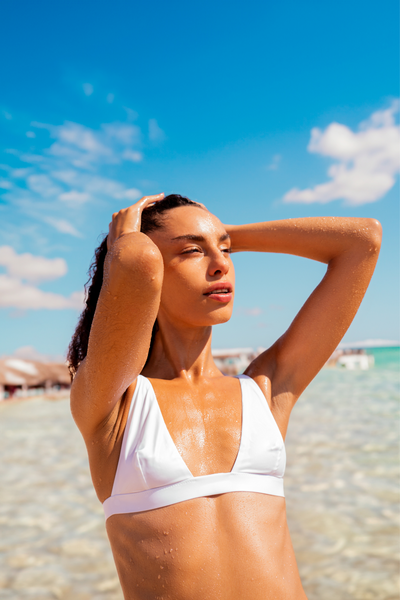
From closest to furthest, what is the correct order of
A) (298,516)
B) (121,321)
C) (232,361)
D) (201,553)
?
(121,321) → (201,553) → (298,516) → (232,361)

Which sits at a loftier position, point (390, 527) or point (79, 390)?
point (79, 390)

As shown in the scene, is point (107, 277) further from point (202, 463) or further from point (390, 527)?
point (390, 527)

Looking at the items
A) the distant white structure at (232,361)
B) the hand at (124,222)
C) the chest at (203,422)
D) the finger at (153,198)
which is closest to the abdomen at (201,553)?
the chest at (203,422)

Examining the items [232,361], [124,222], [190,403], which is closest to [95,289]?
[124,222]

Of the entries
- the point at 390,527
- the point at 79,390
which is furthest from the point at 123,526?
the point at 390,527

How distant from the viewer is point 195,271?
5.74 ft

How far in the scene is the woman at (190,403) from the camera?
1.40m

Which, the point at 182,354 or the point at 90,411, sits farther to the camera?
the point at 182,354

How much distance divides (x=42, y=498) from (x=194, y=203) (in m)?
5.23

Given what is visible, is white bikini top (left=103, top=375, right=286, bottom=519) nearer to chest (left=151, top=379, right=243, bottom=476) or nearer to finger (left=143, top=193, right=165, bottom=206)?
chest (left=151, top=379, right=243, bottom=476)

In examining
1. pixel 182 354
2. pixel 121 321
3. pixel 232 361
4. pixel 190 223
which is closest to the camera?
pixel 121 321

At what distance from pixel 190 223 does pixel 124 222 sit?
0.91 ft

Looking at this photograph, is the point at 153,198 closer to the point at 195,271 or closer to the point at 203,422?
the point at 195,271

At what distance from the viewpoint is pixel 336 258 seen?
6.77 ft
